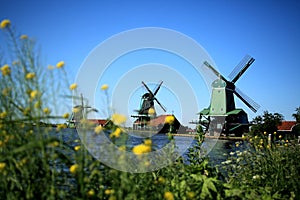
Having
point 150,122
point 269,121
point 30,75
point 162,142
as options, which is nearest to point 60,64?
point 30,75

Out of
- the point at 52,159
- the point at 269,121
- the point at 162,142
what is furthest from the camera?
the point at 269,121

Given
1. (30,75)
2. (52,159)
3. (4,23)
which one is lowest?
(52,159)

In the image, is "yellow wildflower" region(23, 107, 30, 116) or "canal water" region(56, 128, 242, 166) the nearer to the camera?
"yellow wildflower" region(23, 107, 30, 116)

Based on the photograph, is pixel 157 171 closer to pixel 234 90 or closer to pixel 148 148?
pixel 148 148

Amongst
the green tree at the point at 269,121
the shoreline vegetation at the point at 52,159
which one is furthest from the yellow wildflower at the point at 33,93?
the green tree at the point at 269,121

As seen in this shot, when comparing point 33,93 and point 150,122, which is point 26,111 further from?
point 150,122

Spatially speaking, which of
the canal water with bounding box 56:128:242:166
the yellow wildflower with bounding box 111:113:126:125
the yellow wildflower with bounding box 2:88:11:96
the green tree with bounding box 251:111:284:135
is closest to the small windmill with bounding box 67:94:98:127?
the canal water with bounding box 56:128:242:166

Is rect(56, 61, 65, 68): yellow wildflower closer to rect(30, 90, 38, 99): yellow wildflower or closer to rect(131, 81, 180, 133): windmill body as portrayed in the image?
rect(30, 90, 38, 99): yellow wildflower

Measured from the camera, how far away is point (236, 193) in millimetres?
2588

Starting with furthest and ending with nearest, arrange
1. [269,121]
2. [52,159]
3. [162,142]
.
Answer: [269,121] → [162,142] → [52,159]

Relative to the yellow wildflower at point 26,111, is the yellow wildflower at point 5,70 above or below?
above

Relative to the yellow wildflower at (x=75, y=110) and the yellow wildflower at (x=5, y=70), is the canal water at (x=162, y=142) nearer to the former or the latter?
the yellow wildflower at (x=75, y=110)

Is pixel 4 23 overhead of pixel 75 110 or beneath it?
overhead

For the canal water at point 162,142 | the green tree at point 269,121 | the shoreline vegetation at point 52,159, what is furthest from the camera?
the green tree at point 269,121
